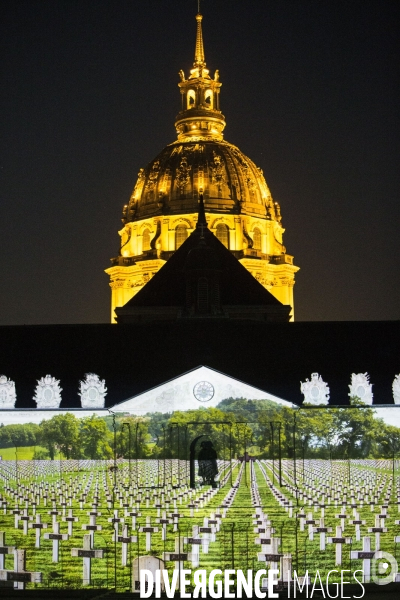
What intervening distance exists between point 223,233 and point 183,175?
31.8ft

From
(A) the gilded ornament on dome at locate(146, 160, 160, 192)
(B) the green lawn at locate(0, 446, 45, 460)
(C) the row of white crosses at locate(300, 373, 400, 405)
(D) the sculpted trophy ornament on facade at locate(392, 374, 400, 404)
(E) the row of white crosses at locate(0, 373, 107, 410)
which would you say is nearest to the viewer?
(B) the green lawn at locate(0, 446, 45, 460)

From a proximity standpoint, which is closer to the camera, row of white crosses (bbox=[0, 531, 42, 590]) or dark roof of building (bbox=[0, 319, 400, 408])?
row of white crosses (bbox=[0, 531, 42, 590])

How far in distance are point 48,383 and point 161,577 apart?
45827 mm

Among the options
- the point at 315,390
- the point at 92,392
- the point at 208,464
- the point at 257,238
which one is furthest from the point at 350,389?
the point at 257,238

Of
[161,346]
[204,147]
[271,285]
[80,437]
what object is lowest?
[80,437]

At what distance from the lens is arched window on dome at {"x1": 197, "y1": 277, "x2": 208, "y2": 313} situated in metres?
123

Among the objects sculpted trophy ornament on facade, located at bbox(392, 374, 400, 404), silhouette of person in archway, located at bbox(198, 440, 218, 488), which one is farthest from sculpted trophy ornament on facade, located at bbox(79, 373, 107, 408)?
sculpted trophy ornament on facade, located at bbox(392, 374, 400, 404)

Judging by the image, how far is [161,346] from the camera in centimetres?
11388

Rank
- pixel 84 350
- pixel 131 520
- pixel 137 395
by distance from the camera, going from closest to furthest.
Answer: pixel 131 520 → pixel 137 395 → pixel 84 350

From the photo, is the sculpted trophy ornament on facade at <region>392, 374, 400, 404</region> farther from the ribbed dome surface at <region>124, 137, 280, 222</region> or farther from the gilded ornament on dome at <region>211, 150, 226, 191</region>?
the gilded ornament on dome at <region>211, 150, 226, 191</region>

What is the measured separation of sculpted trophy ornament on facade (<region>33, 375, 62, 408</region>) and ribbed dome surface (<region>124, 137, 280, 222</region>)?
271ft

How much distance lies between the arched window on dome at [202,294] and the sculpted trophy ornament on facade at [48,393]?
1804 cm

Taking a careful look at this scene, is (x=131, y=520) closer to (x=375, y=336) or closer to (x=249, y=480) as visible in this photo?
(x=249, y=480)

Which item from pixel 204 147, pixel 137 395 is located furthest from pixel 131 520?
pixel 204 147
